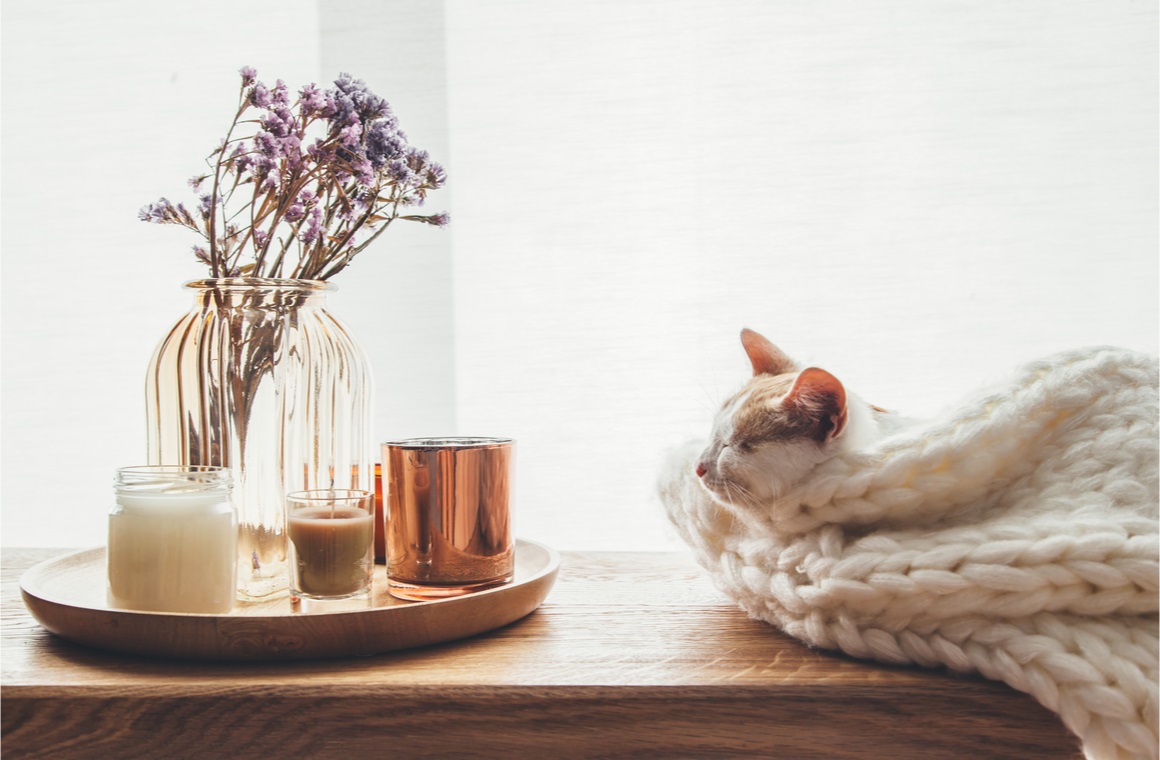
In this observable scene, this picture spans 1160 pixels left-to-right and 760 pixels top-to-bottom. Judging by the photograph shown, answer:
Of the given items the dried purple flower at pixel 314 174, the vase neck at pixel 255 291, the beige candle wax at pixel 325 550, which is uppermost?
the dried purple flower at pixel 314 174

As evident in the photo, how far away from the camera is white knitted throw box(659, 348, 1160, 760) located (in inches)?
17.3

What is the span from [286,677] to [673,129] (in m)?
0.83

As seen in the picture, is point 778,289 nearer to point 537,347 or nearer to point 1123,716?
point 537,347

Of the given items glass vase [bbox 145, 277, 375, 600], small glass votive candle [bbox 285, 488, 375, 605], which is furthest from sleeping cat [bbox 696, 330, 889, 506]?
glass vase [bbox 145, 277, 375, 600]

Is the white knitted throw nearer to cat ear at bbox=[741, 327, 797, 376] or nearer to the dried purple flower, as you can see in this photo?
cat ear at bbox=[741, 327, 797, 376]

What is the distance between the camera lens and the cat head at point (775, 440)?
51cm

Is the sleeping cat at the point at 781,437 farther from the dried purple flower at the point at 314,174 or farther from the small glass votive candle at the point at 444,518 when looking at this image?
the dried purple flower at the point at 314,174

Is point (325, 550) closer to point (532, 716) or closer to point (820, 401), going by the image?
point (532, 716)

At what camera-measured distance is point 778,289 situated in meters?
1.05

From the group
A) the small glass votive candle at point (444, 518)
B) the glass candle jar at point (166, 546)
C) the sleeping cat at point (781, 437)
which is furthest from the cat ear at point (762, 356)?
the glass candle jar at point (166, 546)

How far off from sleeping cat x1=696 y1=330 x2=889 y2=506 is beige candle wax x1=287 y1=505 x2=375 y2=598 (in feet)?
0.88

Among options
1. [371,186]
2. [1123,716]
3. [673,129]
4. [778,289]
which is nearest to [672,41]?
[673,129]

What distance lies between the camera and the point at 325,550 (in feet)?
1.99

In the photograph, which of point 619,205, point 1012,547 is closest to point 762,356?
point 1012,547
